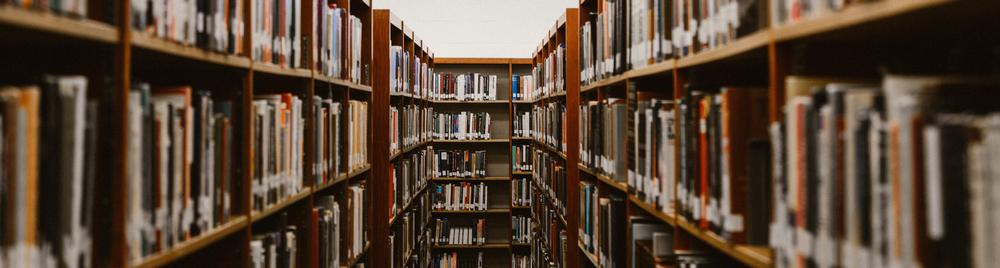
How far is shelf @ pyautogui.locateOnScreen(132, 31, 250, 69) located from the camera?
42.1 inches

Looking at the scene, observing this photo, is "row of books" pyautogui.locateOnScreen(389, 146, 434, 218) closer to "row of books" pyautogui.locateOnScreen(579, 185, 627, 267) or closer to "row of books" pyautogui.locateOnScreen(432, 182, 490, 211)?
"row of books" pyautogui.locateOnScreen(432, 182, 490, 211)

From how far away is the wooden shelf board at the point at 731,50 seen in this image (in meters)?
1.08

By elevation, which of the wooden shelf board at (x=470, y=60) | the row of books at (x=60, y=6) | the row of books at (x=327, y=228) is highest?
the wooden shelf board at (x=470, y=60)

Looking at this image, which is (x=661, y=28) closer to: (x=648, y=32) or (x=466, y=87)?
(x=648, y=32)

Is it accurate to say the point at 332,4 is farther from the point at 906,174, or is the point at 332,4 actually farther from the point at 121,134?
the point at 906,174

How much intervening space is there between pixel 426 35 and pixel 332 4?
3650 millimetres

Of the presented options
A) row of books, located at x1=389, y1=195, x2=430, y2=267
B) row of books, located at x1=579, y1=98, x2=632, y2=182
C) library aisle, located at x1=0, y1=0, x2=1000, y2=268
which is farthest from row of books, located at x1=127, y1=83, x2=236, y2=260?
row of books, located at x1=389, y1=195, x2=430, y2=267

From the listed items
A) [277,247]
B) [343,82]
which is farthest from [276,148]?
[343,82]

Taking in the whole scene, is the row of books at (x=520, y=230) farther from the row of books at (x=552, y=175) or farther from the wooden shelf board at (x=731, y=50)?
the wooden shelf board at (x=731, y=50)

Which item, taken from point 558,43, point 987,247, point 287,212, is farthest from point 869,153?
point 558,43

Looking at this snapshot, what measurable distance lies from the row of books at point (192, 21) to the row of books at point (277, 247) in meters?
0.50

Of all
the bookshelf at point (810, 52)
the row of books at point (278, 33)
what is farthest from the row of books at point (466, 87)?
the bookshelf at point (810, 52)

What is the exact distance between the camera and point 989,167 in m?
0.65

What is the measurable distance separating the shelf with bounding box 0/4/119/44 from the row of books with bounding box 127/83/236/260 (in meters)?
0.07
